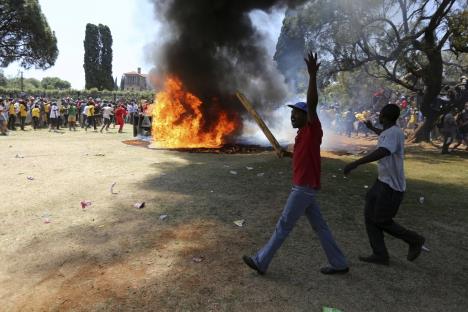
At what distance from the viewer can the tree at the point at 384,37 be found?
15.9 metres

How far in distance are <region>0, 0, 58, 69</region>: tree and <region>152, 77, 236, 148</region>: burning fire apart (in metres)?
13.2

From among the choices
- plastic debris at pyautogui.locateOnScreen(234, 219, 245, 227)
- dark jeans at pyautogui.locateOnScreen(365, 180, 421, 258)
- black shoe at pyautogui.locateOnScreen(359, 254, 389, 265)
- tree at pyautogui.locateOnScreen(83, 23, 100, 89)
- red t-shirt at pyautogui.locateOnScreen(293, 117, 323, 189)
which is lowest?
black shoe at pyautogui.locateOnScreen(359, 254, 389, 265)

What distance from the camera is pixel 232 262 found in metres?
4.20

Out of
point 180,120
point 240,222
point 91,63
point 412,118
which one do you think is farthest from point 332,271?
→ point 91,63

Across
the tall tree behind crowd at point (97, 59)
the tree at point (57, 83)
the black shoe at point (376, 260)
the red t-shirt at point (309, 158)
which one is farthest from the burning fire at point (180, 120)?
the tree at point (57, 83)

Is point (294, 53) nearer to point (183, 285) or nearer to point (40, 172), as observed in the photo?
point (40, 172)

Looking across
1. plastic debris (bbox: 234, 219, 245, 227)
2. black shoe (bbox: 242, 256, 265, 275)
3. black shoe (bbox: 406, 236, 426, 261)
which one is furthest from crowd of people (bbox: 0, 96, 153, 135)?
black shoe (bbox: 406, 236, 426, 261)

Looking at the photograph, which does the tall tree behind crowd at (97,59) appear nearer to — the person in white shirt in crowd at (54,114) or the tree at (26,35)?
the tree at (26,35)

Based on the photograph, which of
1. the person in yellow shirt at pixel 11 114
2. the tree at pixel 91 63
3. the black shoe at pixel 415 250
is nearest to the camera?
the black shoe at pixel 415 250

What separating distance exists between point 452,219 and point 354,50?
43.2 feet

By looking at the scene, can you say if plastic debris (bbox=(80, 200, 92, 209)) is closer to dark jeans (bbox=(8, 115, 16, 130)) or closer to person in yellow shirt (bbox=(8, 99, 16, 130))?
person in yellow shirt (bbox=(8, 99, 16, 130))

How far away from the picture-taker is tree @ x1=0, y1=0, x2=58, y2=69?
23156mm

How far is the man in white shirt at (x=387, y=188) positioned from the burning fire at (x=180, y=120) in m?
10.9

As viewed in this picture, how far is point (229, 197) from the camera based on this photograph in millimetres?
6727
